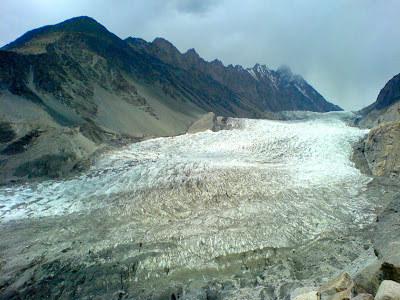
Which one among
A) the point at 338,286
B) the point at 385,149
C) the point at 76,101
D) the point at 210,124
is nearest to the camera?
the point at 338,286

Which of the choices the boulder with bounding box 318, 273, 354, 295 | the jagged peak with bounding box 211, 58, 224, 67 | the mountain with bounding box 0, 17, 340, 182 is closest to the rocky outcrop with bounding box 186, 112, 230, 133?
the mountain with bounding box 0, 17, 340, 182

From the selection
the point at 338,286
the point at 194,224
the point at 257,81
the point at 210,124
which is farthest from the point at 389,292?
the point at 257,81

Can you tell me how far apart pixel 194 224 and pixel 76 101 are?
29.3 metres

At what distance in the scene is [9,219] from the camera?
10617 millimetres

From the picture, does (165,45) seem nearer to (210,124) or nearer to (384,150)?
(210,124)

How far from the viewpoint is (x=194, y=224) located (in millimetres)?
10250

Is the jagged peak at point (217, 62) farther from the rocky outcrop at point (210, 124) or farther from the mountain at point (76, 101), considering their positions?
the rocky outcrop at point (210, 124)

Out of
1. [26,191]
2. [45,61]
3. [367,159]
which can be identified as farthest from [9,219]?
[45,61]

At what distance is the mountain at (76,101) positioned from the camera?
16.5m

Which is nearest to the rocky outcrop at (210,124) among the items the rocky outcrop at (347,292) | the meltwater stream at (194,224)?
the meltwater stream at (194,224)

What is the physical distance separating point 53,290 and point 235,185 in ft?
26.0

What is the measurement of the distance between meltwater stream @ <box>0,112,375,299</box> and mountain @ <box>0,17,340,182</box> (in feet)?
9.49

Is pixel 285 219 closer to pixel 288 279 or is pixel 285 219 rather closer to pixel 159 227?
pixel 288 279

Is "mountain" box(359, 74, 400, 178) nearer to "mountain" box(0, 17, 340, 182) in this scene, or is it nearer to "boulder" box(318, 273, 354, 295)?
"boulder" box(318, 273, 354, 295)
